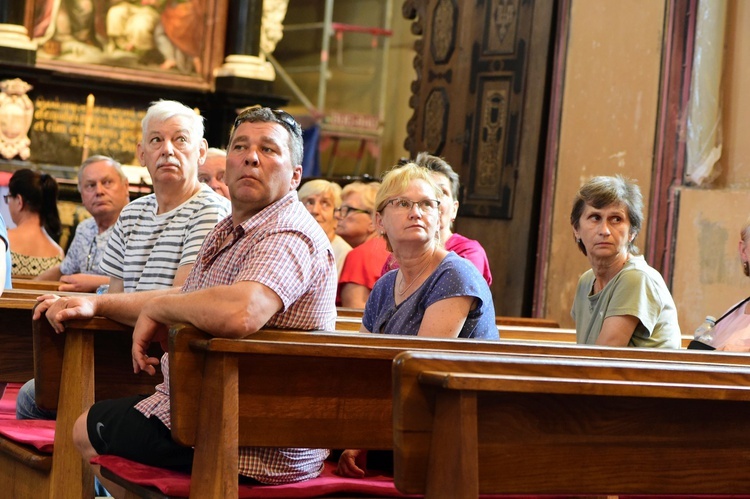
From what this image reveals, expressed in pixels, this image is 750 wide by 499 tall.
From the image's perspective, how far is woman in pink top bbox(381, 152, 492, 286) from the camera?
15.3 feet

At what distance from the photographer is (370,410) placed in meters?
2.86

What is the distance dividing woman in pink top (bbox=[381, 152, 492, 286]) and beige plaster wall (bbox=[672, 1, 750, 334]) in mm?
1875

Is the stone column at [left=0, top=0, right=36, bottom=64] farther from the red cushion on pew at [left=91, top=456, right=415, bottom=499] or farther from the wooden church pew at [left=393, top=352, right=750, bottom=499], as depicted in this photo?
the wooden church pew at [left=393, top=352, right=750, bottom=499]

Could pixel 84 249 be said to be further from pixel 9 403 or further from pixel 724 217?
pixel 724 217

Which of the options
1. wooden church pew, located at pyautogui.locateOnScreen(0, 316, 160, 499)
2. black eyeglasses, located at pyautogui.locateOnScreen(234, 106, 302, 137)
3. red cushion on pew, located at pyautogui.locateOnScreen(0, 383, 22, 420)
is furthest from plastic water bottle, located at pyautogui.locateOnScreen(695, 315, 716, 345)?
red cushion on pew, located at pyautogui.locateOnScreen(0, 383, 22, 420)

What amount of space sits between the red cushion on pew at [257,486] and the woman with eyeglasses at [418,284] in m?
0.22

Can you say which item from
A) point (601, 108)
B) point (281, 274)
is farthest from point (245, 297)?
point (601, 108)

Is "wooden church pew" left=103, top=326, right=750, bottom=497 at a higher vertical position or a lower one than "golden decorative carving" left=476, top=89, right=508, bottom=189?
lower

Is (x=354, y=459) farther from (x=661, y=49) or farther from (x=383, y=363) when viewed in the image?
(x=661, y=49)

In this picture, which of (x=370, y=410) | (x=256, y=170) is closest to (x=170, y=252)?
(x=256, y=170)

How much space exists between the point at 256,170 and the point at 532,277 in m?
5.03

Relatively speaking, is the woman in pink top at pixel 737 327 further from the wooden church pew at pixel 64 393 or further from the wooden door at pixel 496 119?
the wooden door at pixel 496 119

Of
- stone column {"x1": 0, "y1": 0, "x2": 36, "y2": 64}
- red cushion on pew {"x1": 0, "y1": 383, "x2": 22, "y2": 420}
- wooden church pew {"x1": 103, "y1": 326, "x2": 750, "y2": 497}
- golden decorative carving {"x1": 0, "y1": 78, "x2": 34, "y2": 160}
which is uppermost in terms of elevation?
stone column {"x1": 0, "y1": 0, "x2": 36, "y2": 64}

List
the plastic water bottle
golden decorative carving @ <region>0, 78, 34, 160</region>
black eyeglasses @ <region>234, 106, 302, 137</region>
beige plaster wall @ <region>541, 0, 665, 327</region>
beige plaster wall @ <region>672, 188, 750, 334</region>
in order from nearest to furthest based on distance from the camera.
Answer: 1. black eyeglasses @ <region>234, 106, 302, 137</region>
2. the plastic water bottle
3. beige plaster wall @ <region>672, 188, 750, 334</region>
4. beige plaster wall @ <region>541, 0, 665, 327</region>
5. golden decorative carving @ <region>0, 78, 34, 160</region>
